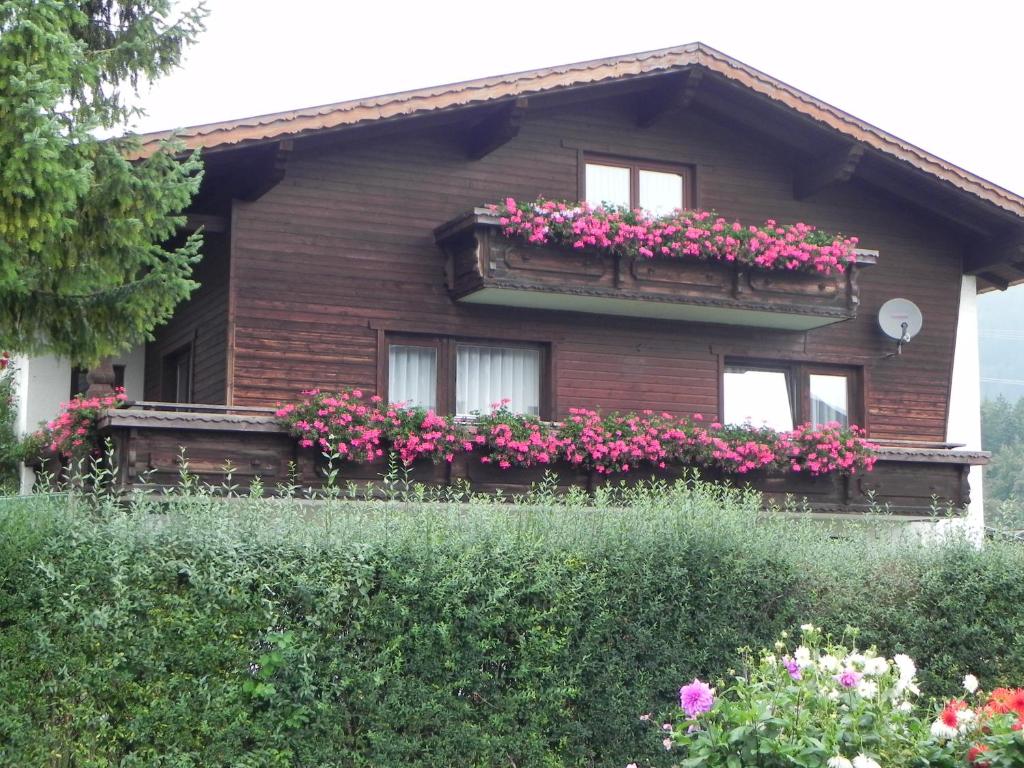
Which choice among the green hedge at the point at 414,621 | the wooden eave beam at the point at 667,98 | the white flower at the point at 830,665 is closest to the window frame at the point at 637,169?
the wooden eave beam at the point at 667,98

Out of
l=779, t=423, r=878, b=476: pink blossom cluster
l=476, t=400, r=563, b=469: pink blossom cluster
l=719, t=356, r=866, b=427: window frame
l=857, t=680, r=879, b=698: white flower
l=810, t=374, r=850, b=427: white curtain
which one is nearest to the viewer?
l=857, t=680, r=879, b=698: white flower

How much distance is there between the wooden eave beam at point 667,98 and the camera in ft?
60.5

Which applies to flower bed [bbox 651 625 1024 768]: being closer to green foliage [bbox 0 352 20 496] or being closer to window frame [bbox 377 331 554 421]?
window frame [bbox 377 331 554 421]

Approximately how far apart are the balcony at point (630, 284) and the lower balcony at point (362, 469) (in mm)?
2086

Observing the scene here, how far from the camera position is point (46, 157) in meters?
8.95

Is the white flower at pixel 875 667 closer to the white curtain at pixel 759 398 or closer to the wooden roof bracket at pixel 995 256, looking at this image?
the white curtain at pixel 759 398

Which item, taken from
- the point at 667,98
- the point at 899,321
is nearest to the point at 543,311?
the point at 667,98

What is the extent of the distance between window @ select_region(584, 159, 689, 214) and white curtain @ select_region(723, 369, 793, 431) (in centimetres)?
250

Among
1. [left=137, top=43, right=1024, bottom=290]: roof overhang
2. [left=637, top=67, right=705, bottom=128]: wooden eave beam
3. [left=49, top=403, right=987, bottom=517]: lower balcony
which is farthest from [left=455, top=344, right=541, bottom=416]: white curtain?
[left=637, top=67, right=705, bottom=128]: wooden eave beam

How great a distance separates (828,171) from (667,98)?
2524mm

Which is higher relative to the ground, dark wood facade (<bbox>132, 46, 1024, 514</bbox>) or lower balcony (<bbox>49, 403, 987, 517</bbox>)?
dark wood facade (<bbox>132, 46, 1024, 514</bbox>)

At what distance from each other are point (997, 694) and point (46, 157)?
6517mm

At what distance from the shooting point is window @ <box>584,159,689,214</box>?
62.1 ft

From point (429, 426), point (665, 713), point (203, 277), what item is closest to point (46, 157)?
point (665, 713)
